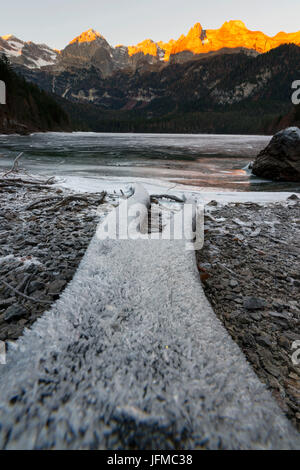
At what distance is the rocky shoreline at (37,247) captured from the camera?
1.44 meters

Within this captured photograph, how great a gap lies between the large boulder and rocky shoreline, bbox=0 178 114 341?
246 inches

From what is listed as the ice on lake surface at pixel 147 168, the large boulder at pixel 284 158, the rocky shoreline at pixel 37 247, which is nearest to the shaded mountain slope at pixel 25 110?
the ice on lake surface at pixel 147 168

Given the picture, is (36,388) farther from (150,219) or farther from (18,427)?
(150,219)

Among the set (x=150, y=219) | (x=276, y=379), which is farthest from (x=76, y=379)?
(x=150, y=219)

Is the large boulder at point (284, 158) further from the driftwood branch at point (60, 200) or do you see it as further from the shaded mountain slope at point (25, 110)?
the shaded mountain slope at point (25, 110)

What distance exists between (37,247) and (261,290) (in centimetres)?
203

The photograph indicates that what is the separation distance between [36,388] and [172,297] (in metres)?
0.79

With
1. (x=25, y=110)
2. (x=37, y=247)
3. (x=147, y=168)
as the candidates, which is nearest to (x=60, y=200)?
(x=37, y=247)

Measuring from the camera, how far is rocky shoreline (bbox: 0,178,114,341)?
1.44m

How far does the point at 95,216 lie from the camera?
10.4 ft

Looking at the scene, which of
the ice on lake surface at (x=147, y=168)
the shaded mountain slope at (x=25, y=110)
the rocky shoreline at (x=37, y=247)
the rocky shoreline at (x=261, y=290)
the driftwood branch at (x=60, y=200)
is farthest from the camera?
the shaded mountain slope at (x=25, y=110)

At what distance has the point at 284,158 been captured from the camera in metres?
7.45

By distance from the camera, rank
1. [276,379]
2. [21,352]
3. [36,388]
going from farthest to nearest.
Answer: [276,379], [21,352], [36,388]

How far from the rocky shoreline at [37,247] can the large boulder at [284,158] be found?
6.26 metres
